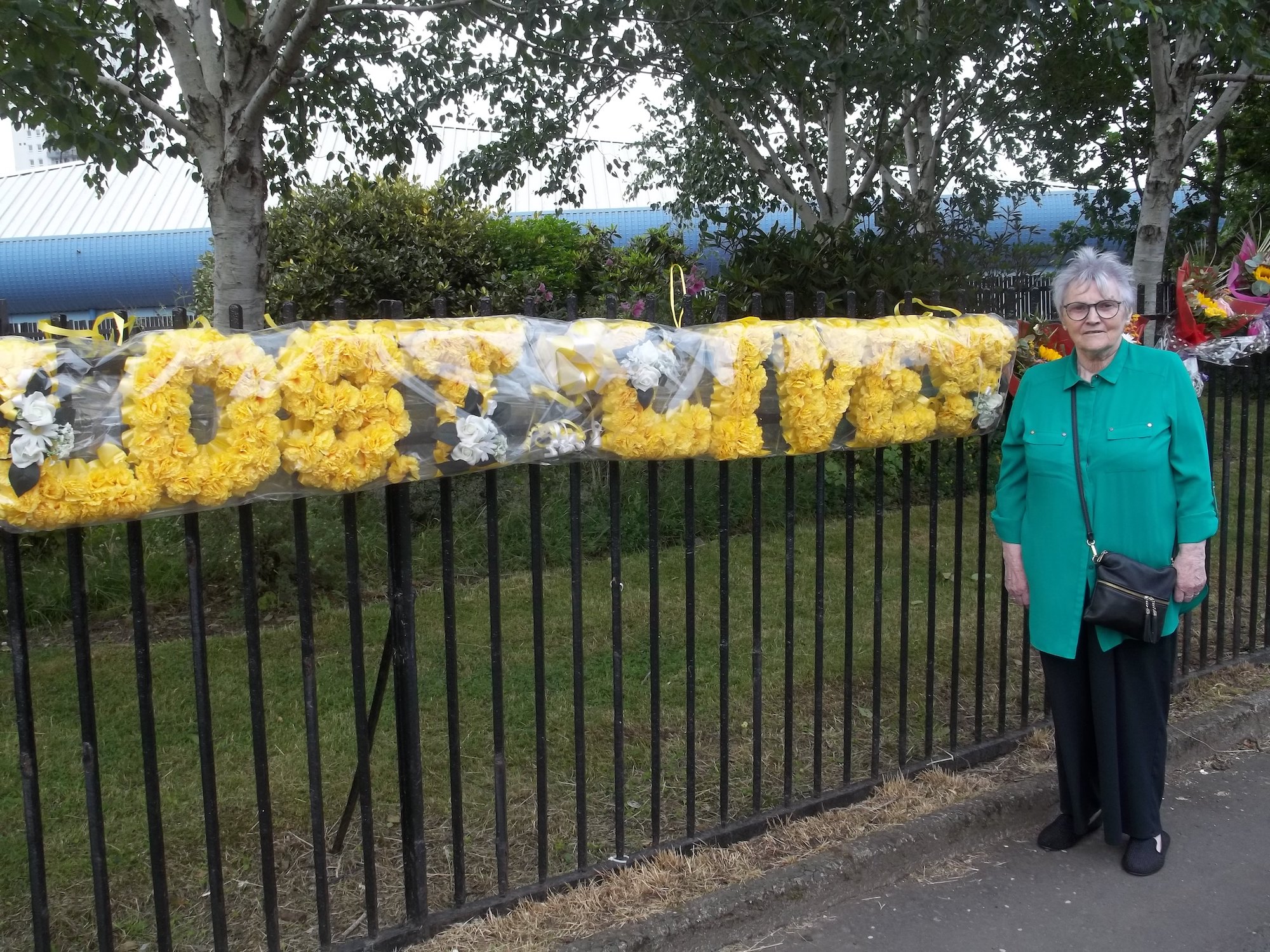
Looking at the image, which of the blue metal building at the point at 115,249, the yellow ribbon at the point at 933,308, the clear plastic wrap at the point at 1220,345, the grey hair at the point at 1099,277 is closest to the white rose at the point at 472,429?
the yellow ribbon at the point at 933,308

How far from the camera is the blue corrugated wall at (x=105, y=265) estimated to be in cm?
2269

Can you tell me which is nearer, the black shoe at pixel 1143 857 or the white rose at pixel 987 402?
the black shoe at pixel 1143 857

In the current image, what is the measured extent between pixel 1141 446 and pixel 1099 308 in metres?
0.42

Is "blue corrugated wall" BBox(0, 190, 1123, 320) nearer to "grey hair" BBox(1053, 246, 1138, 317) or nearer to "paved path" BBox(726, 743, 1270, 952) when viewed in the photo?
"grey hair" BBox(1053, 246, 1138, 317)

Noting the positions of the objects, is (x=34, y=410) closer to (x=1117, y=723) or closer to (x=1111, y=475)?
(x=1111, y=475)

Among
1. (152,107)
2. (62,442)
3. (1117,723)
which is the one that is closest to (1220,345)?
(1117,723)

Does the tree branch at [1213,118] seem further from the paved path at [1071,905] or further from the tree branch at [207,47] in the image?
the tree branch at [207,47]

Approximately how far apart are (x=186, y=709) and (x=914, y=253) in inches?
238

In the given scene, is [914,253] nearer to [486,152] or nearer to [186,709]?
[486,152]

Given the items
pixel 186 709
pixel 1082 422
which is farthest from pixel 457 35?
pixel 1082 422

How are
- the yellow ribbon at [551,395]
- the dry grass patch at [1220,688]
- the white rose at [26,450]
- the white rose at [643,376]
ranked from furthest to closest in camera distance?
the dry grass patch at [1220,688], the white rose at [643,376], the yellow ribbon at [551,395], the white rose at [26,450]

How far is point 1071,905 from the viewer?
3.23 metres

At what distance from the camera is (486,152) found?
9.25 meters

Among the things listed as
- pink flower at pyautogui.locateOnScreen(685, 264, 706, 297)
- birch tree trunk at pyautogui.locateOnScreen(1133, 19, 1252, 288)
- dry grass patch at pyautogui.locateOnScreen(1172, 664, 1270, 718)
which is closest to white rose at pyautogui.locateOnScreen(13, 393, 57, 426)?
dry grass patch at pyautogui.locateOnScreen(1172, 664, 1270, 718)
